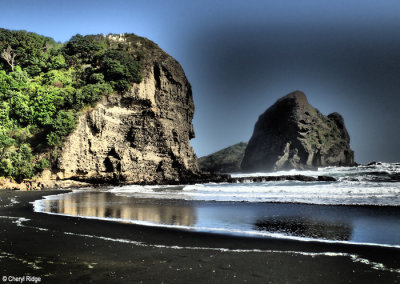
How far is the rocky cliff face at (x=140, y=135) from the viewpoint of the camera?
116ft

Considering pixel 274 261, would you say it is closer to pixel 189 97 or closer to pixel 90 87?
pixel 90 87

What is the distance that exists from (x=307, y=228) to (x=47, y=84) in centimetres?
3804

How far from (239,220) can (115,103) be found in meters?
32.0

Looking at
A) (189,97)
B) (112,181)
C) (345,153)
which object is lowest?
(112,181)

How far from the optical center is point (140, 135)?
40.3 m

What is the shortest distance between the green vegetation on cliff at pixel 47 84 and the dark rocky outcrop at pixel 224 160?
90.5m

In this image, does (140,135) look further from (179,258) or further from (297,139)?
(297,139)

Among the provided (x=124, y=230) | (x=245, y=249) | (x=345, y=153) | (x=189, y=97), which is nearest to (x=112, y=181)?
(x=189, y=97)

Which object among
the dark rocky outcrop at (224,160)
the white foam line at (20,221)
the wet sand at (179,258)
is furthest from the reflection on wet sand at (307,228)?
the dark rocky outcrop at (224,160)

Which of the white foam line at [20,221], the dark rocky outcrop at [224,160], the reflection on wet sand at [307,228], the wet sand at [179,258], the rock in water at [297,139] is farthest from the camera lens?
the dark rocky outcrop at [224,160]

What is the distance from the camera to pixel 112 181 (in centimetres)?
3728

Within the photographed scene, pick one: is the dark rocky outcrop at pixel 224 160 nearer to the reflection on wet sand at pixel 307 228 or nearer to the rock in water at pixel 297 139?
the rock in water at pixel 297 139

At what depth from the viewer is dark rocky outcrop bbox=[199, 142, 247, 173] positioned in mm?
134850

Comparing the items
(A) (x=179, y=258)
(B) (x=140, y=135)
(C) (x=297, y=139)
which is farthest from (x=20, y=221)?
(C) (x=297, y=139)
